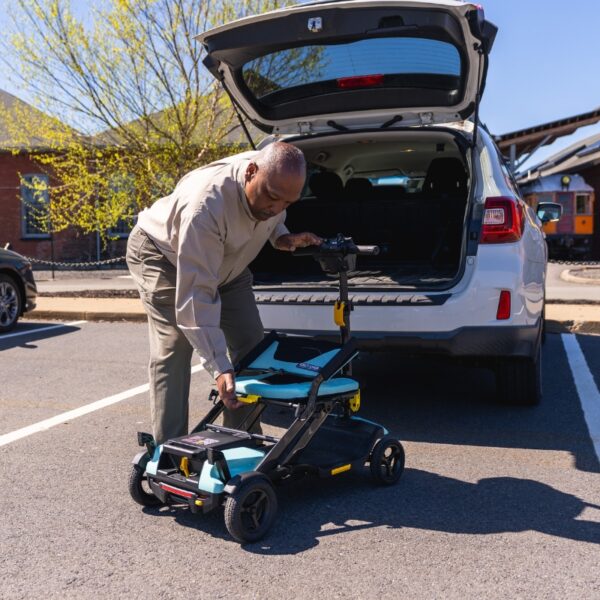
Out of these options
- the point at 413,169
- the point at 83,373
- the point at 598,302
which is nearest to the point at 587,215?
the point at 598,302

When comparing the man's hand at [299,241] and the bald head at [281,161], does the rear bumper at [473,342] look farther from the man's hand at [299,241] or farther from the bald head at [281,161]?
the bald head at [281,161]

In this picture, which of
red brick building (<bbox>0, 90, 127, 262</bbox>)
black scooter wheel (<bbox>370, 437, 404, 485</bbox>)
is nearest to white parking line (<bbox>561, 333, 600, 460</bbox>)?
black scooter wheel (<bbox>370, 437, 404, 485</bbox>)

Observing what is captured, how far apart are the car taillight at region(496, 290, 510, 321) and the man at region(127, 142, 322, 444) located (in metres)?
1.45

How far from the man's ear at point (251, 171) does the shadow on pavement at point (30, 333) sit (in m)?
5.76

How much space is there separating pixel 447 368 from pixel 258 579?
459cm

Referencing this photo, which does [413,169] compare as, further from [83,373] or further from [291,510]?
[291,510]

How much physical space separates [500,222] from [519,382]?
1.20m

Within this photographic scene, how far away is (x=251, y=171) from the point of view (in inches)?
126

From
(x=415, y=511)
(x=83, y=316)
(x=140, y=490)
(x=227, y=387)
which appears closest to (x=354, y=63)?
(x=227, y=387)

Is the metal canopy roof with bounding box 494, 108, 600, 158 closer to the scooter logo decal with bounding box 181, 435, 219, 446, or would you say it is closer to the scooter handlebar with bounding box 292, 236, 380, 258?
the scooter handlebar with bounding box 292, 236, 380, 258

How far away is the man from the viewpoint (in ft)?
10.4

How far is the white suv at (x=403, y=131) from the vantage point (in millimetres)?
4559

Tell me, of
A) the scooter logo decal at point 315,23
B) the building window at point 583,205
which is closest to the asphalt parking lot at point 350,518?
the scooter logo decal at point 315,23

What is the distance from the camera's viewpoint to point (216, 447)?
3.29m
